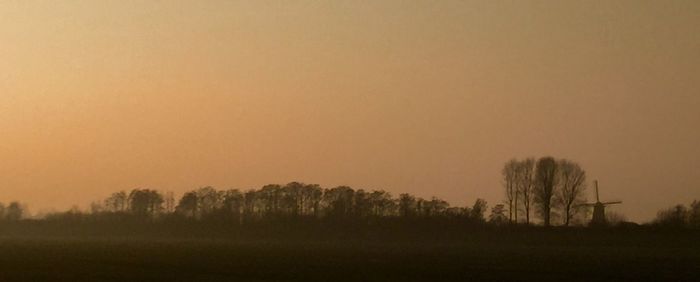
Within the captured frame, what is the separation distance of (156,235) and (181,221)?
15.4 ft

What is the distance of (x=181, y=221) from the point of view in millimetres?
149625

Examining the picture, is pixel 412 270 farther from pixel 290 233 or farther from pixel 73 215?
pixel 73 215

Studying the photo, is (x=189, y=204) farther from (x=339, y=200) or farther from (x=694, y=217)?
(x=694, y=217)

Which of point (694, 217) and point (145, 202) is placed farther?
point (145, 202)

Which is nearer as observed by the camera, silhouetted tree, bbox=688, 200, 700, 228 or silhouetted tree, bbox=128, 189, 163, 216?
silhouetted tree, bbox=688, 200, 700, 228

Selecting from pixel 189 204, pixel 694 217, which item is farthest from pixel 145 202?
pixel 694 217

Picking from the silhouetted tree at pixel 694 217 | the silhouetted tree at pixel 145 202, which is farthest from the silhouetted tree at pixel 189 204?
the silhouetted tree at pixel 694 217

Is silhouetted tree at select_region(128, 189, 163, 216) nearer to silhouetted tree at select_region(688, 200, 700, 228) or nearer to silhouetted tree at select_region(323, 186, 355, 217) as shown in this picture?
silhouetted tree at select_region(323, 186, 355, 217)

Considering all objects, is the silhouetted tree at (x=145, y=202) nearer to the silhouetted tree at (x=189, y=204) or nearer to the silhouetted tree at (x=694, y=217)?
the silhouetted tree at (x=189, y=204)

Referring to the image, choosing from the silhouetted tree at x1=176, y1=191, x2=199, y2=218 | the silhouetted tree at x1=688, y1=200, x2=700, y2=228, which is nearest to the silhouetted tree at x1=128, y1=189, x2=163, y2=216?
the silhouetted tree at x1=176, y1=191, x2=199, y2=218

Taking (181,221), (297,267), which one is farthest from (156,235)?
(297,267)

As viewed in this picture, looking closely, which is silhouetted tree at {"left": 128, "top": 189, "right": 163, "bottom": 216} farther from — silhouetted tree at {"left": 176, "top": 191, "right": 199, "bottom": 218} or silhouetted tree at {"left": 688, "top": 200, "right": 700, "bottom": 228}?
→ silhouetted tree at {"left": 688, "top": 200, "right": 700, "bottom": 228}

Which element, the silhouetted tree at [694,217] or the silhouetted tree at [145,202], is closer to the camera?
the silhouetted tree at [694,217]

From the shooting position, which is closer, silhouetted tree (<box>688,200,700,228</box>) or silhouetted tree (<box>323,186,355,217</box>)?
silhouetted tree (<box>688,200,700,228</box>)
